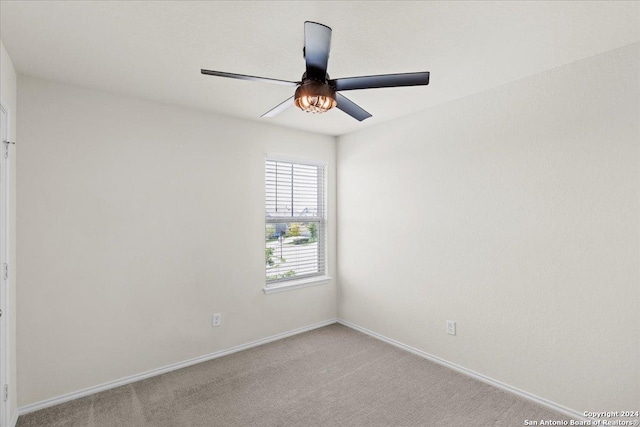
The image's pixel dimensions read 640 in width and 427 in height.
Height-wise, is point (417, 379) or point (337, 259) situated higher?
point (337, 259)

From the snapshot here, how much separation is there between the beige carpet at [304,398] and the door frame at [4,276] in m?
A: 0.36

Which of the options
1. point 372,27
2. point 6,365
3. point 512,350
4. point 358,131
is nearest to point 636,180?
point 512,350

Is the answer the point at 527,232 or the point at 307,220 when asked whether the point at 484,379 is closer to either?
the point at 527,232

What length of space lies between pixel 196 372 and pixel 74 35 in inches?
106

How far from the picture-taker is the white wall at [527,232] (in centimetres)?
205

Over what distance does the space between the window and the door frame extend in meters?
2.13

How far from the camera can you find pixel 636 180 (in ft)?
6.48

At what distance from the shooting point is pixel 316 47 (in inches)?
61.4

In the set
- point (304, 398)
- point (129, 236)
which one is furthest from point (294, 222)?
point (304, 398)

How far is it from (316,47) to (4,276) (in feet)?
7.62

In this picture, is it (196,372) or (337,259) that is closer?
(196,372)

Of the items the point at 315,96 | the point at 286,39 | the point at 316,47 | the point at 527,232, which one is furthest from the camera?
the point at 527,232

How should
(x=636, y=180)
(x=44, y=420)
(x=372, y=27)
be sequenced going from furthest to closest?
(x=44, y=420), (x=636, y=180), (x=372, y=27)

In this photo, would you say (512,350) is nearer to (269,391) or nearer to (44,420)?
(269,391)
